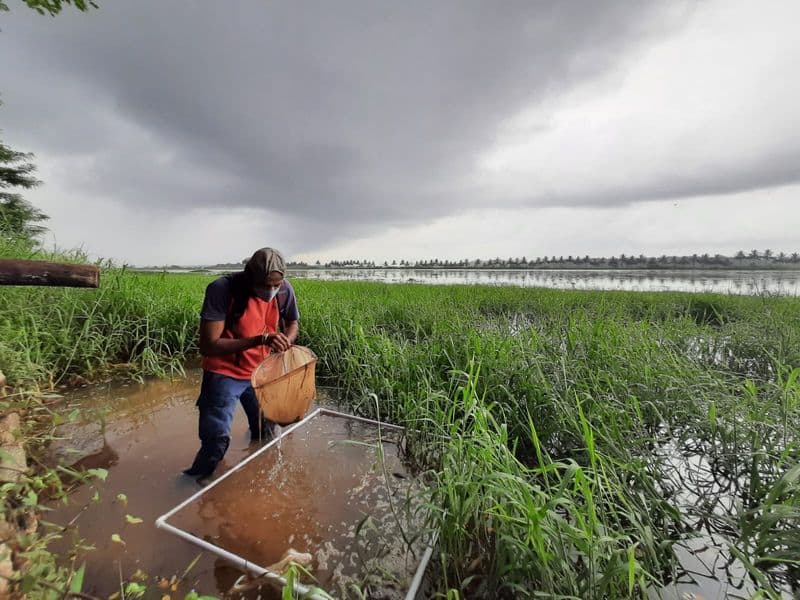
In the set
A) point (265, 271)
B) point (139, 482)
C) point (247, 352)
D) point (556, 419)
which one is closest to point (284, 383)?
point (247, 352)

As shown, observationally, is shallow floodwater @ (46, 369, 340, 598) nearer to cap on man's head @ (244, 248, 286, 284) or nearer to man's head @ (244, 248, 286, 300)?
man's head @ (244, 248, 286, 300)

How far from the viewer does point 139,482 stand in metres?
2.11

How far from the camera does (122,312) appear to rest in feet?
13.1

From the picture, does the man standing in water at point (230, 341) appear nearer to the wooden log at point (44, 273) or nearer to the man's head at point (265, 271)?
the man's head at point (265, 271)

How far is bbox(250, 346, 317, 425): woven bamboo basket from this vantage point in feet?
7.22

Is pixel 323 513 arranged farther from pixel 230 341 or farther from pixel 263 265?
pixel 263 265

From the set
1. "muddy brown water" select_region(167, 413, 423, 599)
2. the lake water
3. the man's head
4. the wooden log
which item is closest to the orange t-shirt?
the man's head

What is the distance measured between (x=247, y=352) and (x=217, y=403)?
1.30 feet

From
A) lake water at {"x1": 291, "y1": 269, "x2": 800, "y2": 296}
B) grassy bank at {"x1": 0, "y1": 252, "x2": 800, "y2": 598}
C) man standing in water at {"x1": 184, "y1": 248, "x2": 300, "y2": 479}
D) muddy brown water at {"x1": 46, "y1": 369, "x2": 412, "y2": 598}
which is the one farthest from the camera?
lake water at {"x1": 291, "y1": 269, "x2": 800, "y2": 296}

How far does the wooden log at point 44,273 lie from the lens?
1.54 meters

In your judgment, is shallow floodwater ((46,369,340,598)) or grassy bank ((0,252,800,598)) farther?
shallow floodwater ((46,369,340,598))

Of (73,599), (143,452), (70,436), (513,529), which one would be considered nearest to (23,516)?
(73,599)

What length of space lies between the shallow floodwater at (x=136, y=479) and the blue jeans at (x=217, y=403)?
1.13 ft

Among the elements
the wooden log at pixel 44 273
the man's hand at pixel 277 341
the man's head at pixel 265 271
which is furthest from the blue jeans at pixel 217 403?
the wooden log at pixel 44 273
